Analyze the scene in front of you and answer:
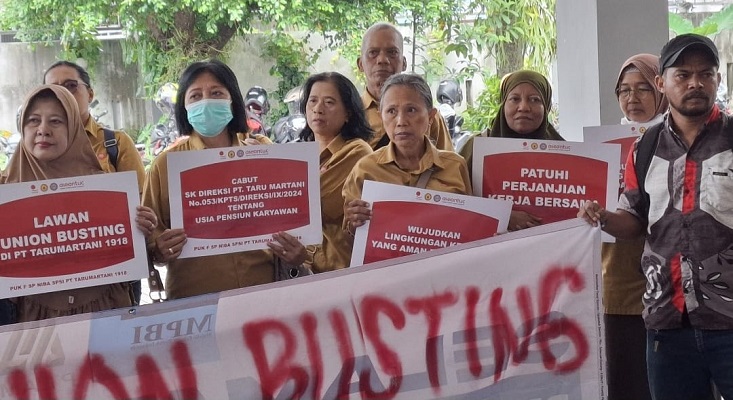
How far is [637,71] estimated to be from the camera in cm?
342

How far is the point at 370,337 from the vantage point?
8.56 feet

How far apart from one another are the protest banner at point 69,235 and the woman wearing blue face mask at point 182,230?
130 millimetres

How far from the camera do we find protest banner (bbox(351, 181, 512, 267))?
285 cm

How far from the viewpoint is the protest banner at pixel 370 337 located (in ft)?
Result: 8.11

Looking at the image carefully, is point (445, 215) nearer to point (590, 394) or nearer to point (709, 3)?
point (590, 394)

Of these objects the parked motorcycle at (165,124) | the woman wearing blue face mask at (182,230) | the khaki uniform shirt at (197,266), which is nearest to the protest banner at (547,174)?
the woman wearing blue face mask at (182,230)

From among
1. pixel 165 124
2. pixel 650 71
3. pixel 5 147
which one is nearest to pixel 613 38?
pixel 650 71

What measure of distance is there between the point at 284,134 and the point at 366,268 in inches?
281

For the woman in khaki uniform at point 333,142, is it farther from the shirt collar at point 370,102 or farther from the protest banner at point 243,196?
the shirt collar at point 370,102

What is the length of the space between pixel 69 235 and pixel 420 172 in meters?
1.16

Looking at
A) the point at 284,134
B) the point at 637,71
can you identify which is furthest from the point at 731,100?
the point at 637,71

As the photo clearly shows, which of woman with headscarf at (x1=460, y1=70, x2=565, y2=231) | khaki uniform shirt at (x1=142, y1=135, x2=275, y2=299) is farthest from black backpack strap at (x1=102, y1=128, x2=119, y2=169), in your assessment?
woman with headscarf at (x1=460, y1=70, x2=565, y2=231)

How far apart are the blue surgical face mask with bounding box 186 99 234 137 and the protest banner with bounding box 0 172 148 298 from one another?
1.38 feet

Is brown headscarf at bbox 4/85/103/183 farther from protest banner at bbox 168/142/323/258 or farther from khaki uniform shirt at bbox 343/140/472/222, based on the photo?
khaki uniform shirt at bbox 343/140/472/222
